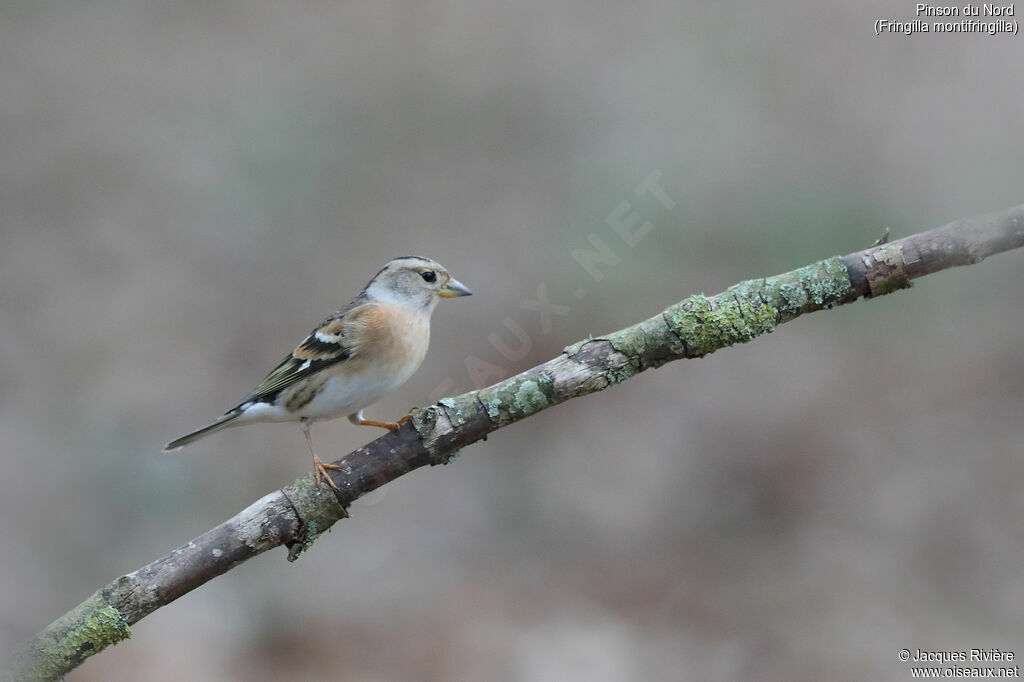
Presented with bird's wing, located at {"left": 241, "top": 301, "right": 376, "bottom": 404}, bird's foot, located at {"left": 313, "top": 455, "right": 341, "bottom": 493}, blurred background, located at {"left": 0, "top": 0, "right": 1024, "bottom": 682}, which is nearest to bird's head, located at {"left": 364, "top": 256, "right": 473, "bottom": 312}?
bird's wing, located at {"left": 241, "top": 301, "right": 376, "bottom": 404}

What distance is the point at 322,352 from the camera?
5566mm

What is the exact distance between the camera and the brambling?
5.29 meters

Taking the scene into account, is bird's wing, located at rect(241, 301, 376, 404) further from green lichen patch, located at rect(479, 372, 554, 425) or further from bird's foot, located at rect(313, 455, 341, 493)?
green lichen patch, located at rect(479, 372, 554, 425)

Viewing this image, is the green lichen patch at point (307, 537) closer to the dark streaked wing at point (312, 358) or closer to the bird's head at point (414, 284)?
the dark streaked wing at point (312, 358)

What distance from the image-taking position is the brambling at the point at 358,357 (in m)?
5.29

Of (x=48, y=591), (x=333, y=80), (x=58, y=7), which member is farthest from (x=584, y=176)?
(x=58, y=7)

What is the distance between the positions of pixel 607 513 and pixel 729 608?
1.52 metres

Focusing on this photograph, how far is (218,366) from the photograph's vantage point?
1037 centimetres

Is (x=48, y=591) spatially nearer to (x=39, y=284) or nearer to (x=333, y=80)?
(x=39, y=284)

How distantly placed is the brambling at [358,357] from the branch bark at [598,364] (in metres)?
0.89

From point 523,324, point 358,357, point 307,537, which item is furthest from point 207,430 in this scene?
point 523,324

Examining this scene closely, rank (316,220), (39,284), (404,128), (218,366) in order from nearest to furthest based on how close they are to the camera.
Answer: (218,366)
(39,284)
(316,220)
(404,128)

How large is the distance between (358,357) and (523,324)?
544cm

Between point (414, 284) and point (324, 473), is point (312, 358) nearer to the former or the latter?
point (414, 284)
